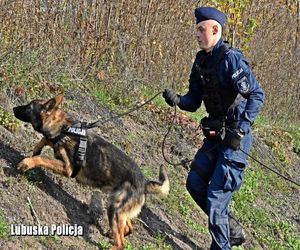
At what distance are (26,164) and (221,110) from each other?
6.37 ft

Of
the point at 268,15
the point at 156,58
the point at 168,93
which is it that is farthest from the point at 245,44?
the point at 168,93

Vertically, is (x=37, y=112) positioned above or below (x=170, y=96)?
below

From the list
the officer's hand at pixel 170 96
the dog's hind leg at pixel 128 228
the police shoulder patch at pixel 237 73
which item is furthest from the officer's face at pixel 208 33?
the dog's hind leg at pixel 128 228

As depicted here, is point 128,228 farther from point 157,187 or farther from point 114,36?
point 114,36

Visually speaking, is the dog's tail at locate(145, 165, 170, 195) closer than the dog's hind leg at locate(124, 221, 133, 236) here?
No

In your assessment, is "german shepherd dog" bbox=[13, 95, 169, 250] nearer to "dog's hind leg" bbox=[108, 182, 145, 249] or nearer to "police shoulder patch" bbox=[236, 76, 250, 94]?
"dog's hind leg" bbox=[108, 182, 145, 249]

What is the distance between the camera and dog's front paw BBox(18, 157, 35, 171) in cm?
573

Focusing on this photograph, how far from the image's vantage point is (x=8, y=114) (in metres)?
6.59

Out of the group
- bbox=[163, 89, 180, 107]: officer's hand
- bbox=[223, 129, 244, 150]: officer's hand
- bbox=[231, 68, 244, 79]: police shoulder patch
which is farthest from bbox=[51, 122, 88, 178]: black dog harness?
bbox=[231, 68, 244, 79]: police shoulder patch

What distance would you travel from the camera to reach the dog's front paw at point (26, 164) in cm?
573

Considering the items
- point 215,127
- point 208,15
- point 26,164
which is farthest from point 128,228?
point 208,15

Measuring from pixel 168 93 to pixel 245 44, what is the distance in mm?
7461

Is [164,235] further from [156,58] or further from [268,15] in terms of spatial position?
[268,15]

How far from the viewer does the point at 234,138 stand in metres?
5.76
